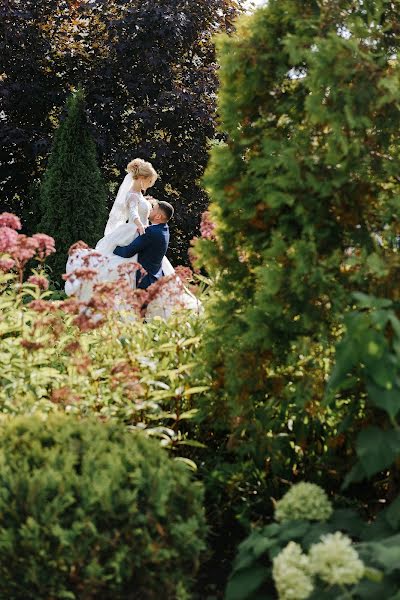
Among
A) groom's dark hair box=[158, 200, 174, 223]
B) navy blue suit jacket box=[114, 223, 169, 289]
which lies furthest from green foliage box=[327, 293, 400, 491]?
navy blue suit jacket box=[114, 223, 169, 289]

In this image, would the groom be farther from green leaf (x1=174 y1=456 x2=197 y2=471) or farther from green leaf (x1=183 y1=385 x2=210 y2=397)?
green leaf (x1=174 y1=456 x2=197 y2=471)

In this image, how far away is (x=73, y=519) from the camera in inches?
95.3

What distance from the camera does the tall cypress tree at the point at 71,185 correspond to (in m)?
10.1

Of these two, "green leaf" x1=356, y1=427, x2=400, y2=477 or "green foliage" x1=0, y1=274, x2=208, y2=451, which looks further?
"green foliage" x1=0, y1=274, x2=208, y2=451

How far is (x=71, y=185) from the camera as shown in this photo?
33.2ft

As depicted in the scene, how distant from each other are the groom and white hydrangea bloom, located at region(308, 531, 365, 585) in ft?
17.7

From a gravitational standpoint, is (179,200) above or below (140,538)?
above

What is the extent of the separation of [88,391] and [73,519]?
1219 millimetres

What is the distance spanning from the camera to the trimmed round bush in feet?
7.80

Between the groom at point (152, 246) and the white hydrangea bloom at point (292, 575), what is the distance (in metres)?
5.29

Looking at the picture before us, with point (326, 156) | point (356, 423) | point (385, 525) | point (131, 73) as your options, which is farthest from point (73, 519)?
point (131, 73)

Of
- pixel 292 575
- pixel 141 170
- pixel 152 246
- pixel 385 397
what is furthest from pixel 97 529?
pixel 141 170

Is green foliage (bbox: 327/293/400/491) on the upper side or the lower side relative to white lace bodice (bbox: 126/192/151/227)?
lower

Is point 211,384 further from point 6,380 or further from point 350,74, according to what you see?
point 350,74
